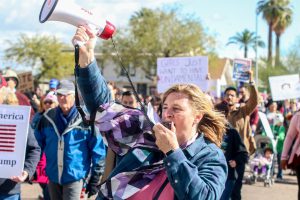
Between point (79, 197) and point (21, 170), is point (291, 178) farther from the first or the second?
point (21, 170)

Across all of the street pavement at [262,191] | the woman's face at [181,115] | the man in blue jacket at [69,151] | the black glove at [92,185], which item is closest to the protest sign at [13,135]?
the man in blue jacket at [69,151]

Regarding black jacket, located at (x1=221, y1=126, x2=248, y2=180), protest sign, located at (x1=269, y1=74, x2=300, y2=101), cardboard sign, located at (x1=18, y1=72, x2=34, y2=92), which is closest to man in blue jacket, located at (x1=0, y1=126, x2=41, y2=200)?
black jacket, located at (x1=221, y1=126, x2=248, y2=180)

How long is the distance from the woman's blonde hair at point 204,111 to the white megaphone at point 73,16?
1.57 feet

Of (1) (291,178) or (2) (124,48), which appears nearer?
(1) (291,178)

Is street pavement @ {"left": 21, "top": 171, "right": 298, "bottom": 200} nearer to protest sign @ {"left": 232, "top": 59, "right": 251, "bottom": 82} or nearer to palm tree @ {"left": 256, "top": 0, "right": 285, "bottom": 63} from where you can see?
protest sign @ {"left": 232, "top": 59, "right": 251, "bottom": 82}

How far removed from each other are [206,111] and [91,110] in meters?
0.63

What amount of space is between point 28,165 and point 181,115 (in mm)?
2574

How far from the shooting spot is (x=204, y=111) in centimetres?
319

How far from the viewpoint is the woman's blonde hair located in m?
3.13

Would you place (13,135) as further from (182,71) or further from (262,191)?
(182,71)

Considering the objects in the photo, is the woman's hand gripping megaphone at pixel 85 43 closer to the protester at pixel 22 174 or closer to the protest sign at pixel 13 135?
the protest sign at pixel 13 135

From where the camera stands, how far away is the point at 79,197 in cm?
614

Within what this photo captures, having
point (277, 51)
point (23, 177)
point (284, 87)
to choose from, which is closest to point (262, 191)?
point (284, 87)

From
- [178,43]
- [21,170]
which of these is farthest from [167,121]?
[178,43]
